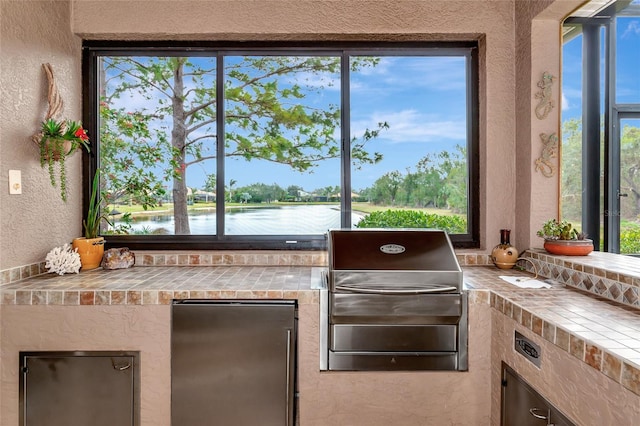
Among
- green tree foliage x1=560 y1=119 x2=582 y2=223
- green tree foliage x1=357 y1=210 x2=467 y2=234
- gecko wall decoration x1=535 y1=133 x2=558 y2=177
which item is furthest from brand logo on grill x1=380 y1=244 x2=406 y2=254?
green tree foliage x1=560 y1=119 x2=582 y2=223

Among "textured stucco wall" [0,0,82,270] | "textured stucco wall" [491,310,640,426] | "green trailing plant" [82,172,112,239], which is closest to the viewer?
"textured stucco wall" [491,310,640,426]

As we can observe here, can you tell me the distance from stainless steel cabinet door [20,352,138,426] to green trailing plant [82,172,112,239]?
83 centimetres

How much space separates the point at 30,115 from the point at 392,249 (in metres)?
2.15

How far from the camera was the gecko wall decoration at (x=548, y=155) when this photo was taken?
2.36 m

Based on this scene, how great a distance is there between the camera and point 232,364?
6.26 ft

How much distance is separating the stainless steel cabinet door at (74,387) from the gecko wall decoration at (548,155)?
2.51m

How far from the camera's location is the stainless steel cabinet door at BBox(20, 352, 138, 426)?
1.92 meters

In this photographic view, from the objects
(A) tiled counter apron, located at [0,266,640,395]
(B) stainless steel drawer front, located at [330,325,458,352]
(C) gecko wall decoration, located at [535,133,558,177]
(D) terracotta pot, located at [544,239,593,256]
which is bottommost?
(B) stainless steel drawer front, located at [330,325,458,352]

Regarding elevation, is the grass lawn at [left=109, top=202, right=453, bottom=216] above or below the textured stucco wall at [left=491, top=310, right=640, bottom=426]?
above

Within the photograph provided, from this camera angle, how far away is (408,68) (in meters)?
2.71

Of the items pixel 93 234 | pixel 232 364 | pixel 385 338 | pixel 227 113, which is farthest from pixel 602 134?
pixel 93 234

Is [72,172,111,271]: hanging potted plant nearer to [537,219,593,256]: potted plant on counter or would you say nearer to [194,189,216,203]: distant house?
[194,189,216,203]: distant house

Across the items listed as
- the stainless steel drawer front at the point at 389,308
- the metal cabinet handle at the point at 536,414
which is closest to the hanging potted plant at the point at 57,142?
the stainless steel drawer front at the point at 389,308

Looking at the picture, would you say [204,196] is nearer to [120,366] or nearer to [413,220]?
[120,366]
